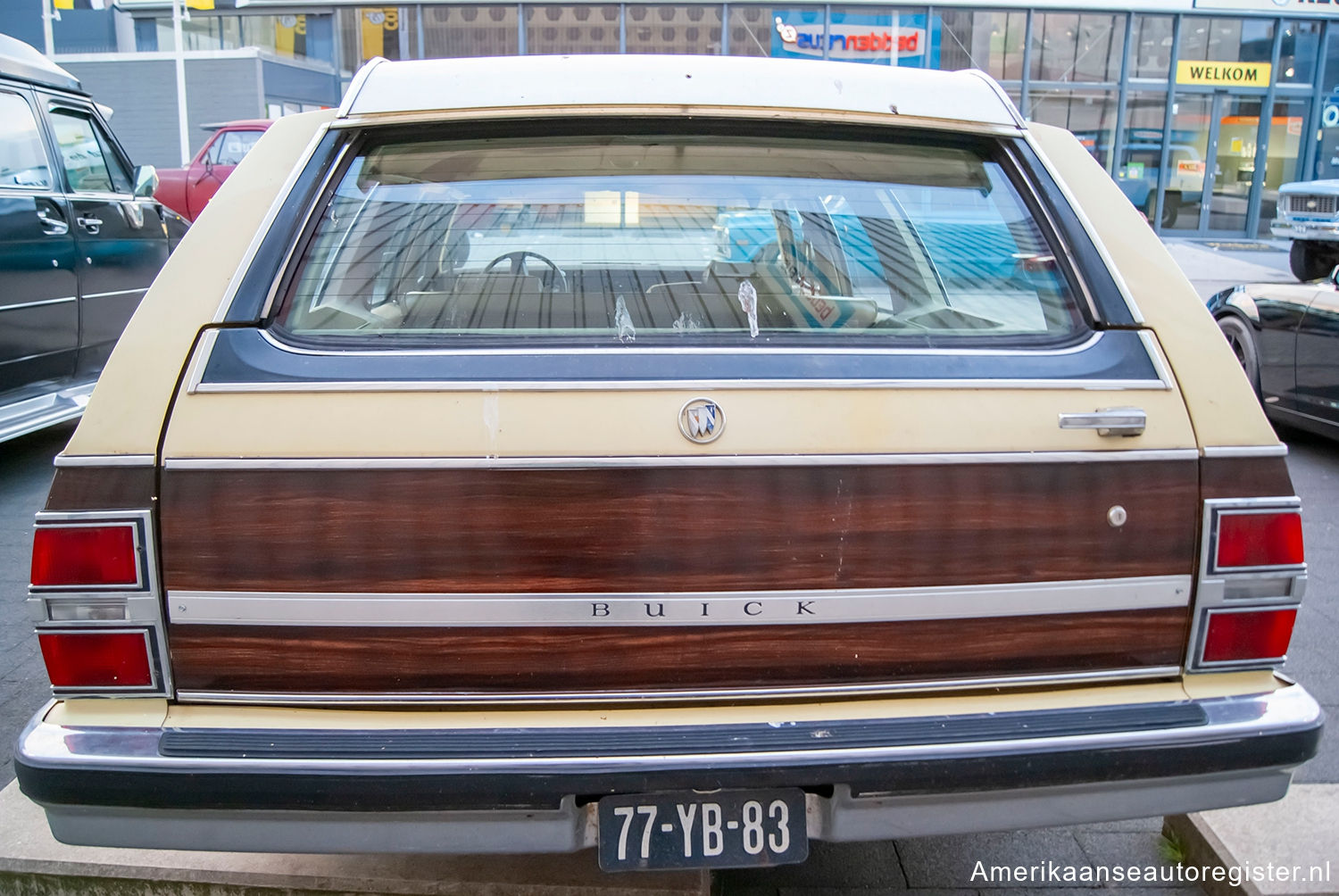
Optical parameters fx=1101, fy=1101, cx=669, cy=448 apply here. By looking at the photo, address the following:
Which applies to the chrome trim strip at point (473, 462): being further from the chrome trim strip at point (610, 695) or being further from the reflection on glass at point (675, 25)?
the reflection on glass at point (675, 25)

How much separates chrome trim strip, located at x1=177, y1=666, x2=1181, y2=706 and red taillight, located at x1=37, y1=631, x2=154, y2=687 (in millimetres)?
90

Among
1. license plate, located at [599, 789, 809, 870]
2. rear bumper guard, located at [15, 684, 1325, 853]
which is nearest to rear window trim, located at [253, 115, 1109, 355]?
rear bumper guard, located at [15, 684, 1325, 853]

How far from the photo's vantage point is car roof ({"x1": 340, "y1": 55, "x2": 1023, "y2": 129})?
2242mm

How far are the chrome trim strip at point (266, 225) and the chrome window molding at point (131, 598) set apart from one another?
34 cm

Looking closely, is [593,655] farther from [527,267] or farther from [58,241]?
[58,241]

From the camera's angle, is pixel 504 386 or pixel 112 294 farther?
pixel 112 294

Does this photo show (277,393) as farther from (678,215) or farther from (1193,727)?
(1193,727)

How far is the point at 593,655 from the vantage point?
6.20 feet

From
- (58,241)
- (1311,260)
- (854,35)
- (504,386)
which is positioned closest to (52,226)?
(58,241)

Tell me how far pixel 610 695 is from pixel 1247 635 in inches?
45.7

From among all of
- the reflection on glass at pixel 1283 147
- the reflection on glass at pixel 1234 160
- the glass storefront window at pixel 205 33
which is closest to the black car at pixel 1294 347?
the reflection on glass at pixel 1234 160

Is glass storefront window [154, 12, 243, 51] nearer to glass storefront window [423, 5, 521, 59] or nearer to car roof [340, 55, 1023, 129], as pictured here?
glass storefront window [423, 5, 521, 59]

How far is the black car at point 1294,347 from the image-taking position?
5945mm

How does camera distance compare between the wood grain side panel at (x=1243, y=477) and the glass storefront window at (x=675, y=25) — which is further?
the glass storefront window at (x=675, y=25)
